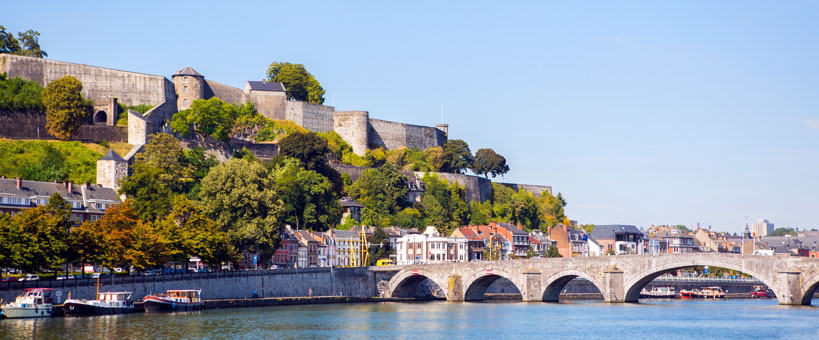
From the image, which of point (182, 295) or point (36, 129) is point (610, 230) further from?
point (182, 295)

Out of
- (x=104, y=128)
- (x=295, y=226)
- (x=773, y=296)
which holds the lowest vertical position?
(x=773, y=296)

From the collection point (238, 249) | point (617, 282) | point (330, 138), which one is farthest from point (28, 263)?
point (330, 138)

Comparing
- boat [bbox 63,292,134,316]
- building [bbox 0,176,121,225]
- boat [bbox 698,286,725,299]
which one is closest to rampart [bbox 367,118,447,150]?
boat [bbox 698,286,725,299]

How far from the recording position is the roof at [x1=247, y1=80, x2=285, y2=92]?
103 meters

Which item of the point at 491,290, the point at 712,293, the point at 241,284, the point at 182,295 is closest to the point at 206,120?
the point at 241,284

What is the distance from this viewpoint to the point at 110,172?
76812 mm

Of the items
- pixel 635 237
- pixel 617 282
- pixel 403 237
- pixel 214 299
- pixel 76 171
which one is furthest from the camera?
pixel 635 237

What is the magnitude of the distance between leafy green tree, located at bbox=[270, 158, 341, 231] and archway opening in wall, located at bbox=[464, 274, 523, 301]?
1510cm

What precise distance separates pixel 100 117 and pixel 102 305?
3778cm

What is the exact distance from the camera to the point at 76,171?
7844cm

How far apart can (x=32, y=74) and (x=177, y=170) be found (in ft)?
53.1

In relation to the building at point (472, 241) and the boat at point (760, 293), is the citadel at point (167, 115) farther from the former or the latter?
the boat at point (760, 293)

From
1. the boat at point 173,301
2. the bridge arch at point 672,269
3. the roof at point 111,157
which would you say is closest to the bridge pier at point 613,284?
the bridge arch at point 672,269

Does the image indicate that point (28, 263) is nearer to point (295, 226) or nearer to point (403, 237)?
point (295, 226)
